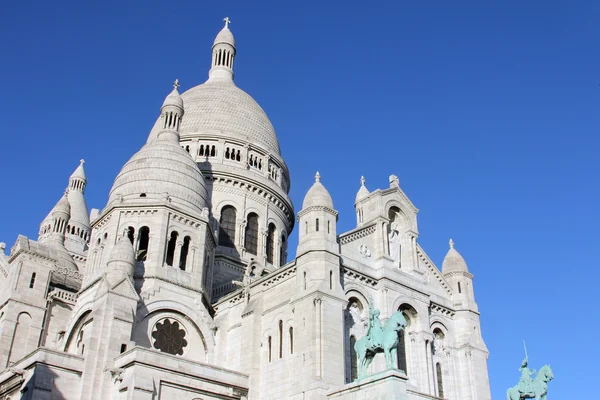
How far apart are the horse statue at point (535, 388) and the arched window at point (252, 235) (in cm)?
2315

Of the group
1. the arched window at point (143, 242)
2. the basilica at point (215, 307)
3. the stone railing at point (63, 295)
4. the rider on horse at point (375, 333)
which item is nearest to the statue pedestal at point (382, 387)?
the basilica at point (215, 307)

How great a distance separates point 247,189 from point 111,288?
61.7 ft

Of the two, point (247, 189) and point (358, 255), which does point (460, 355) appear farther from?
point (247, 189)

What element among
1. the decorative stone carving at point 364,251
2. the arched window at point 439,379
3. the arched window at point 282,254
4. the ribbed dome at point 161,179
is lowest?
the arched window at point 439,379

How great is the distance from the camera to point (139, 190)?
39781mm

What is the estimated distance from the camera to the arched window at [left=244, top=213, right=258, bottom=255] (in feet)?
163

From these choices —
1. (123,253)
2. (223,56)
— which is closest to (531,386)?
(123,253)

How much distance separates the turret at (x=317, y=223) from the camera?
110 feet

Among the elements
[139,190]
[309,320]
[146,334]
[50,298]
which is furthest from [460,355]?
[50,298]

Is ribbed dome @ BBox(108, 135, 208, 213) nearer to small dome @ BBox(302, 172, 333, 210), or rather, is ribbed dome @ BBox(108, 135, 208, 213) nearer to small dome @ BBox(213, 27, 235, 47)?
small dome @ BBox(302, 172, 333, 210)

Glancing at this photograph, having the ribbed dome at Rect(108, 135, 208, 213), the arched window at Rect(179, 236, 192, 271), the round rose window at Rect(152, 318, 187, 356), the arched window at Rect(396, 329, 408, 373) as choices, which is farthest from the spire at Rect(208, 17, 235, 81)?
the arched window at Rect(396, 329, 408, 373)

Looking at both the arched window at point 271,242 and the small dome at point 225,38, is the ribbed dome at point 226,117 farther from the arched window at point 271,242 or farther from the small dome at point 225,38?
the small dome at point 225,38

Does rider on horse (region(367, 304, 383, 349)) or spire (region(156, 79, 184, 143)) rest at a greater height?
spire (region(156, 79, 184, 143))

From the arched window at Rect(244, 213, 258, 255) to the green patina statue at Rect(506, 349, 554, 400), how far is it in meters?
23.0
